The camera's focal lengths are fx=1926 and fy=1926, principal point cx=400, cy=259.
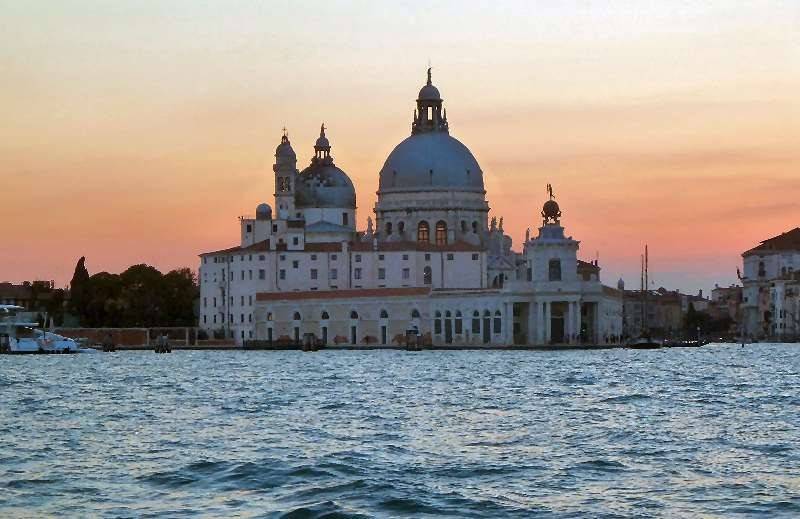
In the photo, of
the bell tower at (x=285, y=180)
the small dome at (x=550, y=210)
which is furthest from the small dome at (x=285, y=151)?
the small dome at (x=550, y=210)

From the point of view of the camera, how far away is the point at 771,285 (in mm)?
169875

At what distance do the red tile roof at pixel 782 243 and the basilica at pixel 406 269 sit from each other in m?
40.7

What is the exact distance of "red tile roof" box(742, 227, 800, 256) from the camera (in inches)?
6964

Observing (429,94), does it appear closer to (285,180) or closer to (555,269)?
→ (285,180)

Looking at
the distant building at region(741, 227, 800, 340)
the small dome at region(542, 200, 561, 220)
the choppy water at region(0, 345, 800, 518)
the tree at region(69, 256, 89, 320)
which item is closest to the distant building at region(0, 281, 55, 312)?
the tree at region(69, 256, 89, 320)

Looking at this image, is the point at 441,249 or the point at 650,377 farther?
→ the point at 441,249

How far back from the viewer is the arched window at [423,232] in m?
133

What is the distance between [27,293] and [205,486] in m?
141

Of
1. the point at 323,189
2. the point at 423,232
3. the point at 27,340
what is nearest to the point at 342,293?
the point at 423,232

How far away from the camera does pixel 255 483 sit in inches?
1103

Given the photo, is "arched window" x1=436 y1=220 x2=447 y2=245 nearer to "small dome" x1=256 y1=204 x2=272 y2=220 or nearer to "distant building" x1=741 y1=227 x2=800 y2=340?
"small dome" x1=256 y1=204 x2=272 y2=220

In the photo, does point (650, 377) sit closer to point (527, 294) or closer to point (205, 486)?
point (205, 486)

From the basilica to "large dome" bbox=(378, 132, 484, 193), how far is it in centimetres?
10

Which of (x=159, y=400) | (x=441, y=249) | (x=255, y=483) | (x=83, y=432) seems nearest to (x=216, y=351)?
(x=441, y=249)
